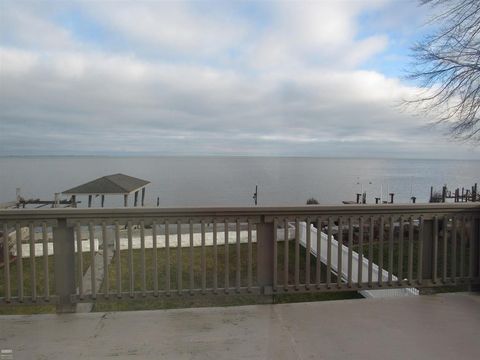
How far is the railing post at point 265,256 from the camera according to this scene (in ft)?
11.1

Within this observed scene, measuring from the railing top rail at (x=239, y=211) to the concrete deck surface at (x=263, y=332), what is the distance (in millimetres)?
824

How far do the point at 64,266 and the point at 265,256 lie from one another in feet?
5.73

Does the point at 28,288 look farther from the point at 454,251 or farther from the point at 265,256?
the point at 454,251

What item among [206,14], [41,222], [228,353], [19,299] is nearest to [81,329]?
[19,299]

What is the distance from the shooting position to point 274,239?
11.1ft

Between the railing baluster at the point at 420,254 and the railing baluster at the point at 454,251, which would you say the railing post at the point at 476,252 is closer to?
the railing baluster at the point at 454,251

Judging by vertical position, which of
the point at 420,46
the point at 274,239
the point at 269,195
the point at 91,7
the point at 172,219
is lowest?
the point at 269,195

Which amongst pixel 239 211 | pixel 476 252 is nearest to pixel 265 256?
pixel 239 211

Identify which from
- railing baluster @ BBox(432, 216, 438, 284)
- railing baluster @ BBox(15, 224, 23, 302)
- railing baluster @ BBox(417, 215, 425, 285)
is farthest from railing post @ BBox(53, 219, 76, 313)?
railing baluster @ BBox(432, 216, 438, 284)

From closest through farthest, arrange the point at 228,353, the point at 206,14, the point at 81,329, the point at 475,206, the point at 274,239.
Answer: the point at 228,353, the point at 81,329, the point at 274,239, the point at 475,206, the point at 206,14

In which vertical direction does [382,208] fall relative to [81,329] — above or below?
above

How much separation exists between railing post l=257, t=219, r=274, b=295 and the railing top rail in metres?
0.11

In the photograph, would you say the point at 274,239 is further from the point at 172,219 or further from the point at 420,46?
the point at 420,46

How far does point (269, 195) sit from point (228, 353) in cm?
4248
